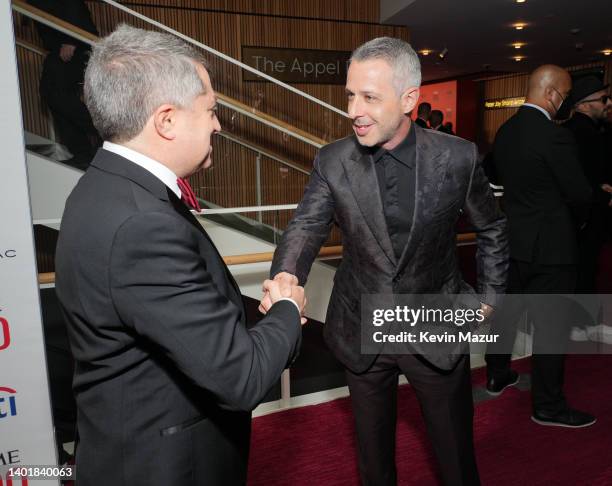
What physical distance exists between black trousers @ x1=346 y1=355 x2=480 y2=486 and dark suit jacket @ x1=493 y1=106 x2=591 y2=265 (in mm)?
1210

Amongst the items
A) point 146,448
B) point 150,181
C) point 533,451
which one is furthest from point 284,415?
point 150,181

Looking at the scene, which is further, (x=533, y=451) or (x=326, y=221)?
(x=533, y=451)

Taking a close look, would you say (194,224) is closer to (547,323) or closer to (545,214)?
(545,214)

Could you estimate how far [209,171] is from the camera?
4.35m

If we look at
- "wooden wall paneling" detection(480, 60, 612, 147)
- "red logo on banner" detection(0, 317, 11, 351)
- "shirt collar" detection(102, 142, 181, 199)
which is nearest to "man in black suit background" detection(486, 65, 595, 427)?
"shirt collar" detection(102, 142, 181, 199)

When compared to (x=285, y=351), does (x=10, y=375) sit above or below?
below

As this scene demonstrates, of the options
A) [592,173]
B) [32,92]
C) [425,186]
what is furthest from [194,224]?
[592,173]

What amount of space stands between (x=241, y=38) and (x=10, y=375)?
5.91 metres

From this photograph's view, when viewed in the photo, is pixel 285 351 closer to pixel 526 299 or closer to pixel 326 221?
pixel 326 221

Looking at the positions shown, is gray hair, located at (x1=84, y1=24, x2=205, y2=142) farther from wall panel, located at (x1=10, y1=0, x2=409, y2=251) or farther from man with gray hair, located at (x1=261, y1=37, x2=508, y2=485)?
wall panel, located at (x1=10, y1=0, x2=409, y2=251)

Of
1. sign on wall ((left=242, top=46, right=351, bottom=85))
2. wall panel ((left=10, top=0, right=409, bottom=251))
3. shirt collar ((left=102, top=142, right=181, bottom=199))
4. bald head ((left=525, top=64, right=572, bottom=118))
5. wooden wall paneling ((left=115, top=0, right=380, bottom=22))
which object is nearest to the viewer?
shirt collar ((left=102, top=142, right=181, bottom=199))

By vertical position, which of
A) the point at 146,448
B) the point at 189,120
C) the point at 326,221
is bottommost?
the point at 146,448

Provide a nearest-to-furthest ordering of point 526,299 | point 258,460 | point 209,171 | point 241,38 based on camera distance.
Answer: point 258,460 → point 526,299 → point 209,171 → point 241,38

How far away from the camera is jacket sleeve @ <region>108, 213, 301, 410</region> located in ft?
2.93
